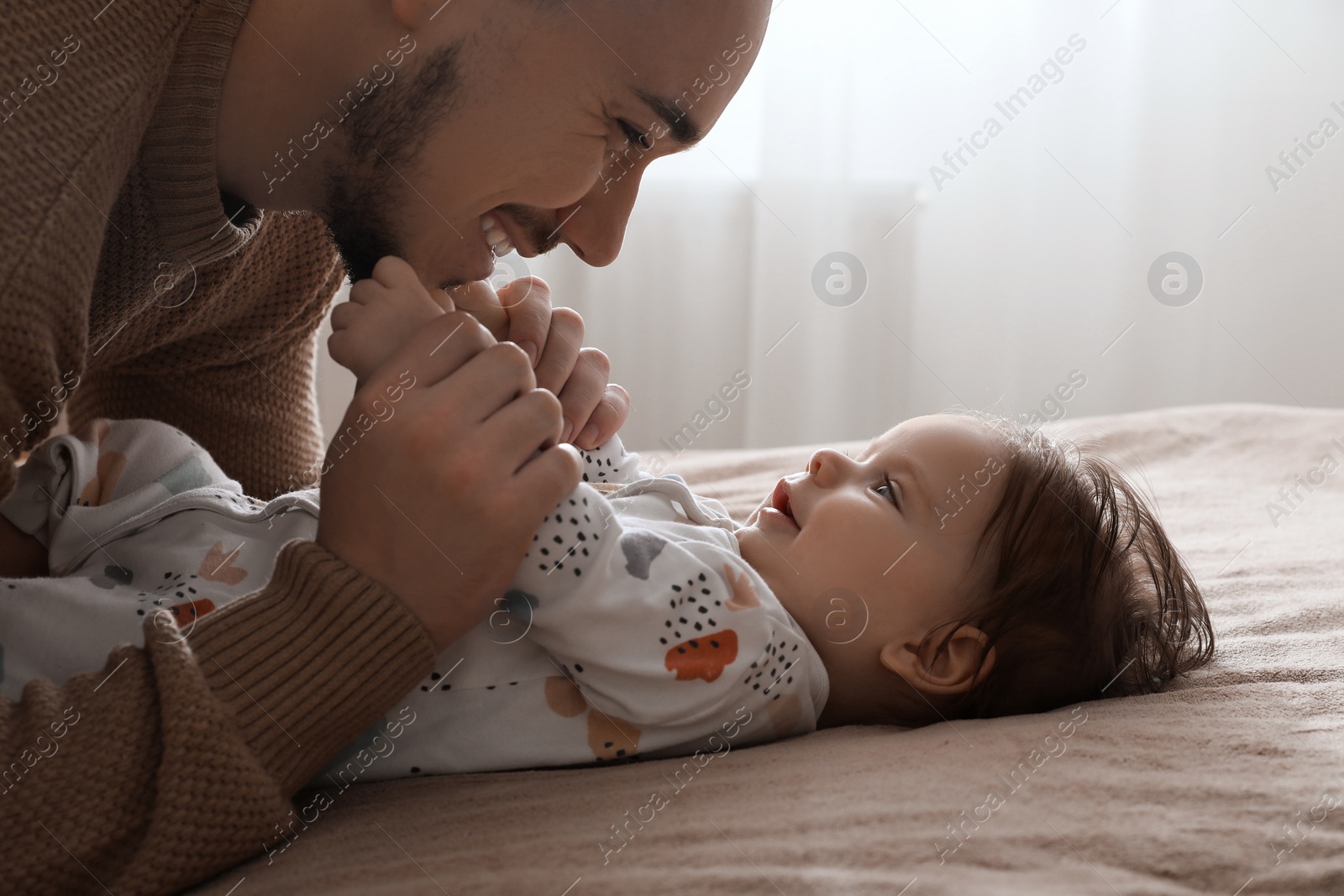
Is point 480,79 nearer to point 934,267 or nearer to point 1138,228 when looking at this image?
point 934,267

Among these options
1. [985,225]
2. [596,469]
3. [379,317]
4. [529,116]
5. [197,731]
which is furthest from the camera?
[985,225]

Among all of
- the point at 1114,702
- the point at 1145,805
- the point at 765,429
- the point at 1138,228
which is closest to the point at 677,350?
the point at 765,429

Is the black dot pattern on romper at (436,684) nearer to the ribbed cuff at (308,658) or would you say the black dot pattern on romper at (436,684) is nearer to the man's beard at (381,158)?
the ribbed cuff at (308,658)

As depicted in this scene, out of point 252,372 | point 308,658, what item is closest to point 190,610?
point 308,658

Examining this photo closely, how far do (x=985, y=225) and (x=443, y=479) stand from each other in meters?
2.41

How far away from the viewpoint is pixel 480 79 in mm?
1035

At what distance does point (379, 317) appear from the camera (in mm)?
784

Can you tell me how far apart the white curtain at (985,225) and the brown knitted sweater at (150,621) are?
5.87ft

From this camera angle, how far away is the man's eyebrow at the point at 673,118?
1.04m

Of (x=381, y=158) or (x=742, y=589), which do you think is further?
(x=381, y=158)

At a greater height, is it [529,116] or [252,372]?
[529,116]

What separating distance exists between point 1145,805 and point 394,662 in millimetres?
475

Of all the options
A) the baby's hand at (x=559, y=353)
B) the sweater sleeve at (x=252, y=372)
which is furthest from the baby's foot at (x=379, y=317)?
the sweater sleeve at (x=252, y=372)

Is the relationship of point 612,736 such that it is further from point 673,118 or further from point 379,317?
point 673,118
